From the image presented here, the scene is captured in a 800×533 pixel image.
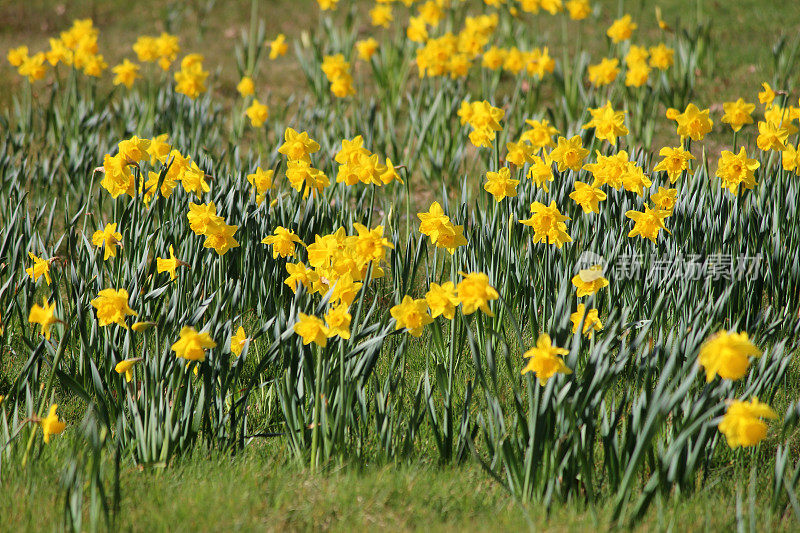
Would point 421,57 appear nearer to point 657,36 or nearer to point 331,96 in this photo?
point 331,96

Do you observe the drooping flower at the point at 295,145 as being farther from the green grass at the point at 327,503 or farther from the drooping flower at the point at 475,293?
the green grass at the point at 327,503

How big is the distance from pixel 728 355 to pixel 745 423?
0.56ft

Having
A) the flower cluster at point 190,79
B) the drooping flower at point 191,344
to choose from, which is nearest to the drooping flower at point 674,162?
the drooping flower at point 191,344

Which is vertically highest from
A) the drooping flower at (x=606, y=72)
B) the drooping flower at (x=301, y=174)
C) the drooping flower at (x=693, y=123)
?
the drooping flower at (x=606, y=72)

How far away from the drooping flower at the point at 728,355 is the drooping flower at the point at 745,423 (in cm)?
8

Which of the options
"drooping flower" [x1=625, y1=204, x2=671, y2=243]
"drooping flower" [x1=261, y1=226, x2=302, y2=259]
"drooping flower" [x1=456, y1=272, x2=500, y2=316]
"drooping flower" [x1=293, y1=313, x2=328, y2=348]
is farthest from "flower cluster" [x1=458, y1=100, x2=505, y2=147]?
"drooping flower" [x1=293, y1=313, x2=328, y2=348]

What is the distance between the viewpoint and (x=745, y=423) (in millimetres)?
1757

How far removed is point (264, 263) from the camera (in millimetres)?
3109

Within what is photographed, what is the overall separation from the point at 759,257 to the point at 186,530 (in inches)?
92.8

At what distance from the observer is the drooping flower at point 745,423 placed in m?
1.76

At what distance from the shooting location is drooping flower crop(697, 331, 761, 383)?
69.0 inches

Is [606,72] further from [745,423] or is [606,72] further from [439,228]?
[745,423]

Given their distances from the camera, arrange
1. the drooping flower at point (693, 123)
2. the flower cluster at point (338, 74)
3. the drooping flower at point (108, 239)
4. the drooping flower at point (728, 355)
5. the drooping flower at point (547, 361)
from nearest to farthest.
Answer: the drooping flower at point (728, 355), the drooping flower at point (547, 361), the drooping flower at point (108, 239), the drooping flower at point (693, 123), the flower cluster at point (338, 74)

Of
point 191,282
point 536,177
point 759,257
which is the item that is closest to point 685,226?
point 759,257
